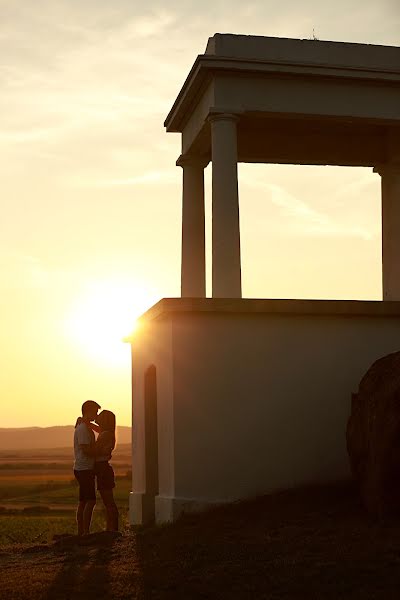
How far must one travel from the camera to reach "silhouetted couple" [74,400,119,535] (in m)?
18.4

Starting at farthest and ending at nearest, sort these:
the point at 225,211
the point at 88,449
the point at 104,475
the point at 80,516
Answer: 1. the point at 225,211
2. the point at 80,516
3. the point at 104,475
4. the point at 88,449

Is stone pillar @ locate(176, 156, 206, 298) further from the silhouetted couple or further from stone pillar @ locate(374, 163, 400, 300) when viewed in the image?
the silhouetted couple

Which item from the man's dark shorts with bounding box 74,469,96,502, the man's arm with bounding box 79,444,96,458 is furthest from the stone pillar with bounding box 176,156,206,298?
the man's dark shorts with bounding box 74,469,96,502

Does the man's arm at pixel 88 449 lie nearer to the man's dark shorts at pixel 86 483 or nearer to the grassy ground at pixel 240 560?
the man's dark shorts at pixel 86 483

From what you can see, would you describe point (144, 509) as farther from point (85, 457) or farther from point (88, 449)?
point (88, 449)

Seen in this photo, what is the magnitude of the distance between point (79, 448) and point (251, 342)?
3387mm

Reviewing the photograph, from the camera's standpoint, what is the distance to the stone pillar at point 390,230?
22.5 meters

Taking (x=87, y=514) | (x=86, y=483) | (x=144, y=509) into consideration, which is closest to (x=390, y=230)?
(x=144, y=509)

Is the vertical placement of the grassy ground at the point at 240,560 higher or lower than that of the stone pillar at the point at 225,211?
lower

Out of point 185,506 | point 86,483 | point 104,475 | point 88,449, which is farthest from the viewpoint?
point 104,475

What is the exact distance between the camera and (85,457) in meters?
18.4

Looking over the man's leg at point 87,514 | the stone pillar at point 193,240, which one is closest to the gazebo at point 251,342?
the stone pillar at point 193,240

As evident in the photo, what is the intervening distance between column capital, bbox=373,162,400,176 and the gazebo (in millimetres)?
1671

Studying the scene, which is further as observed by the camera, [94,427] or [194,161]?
[194,161]
